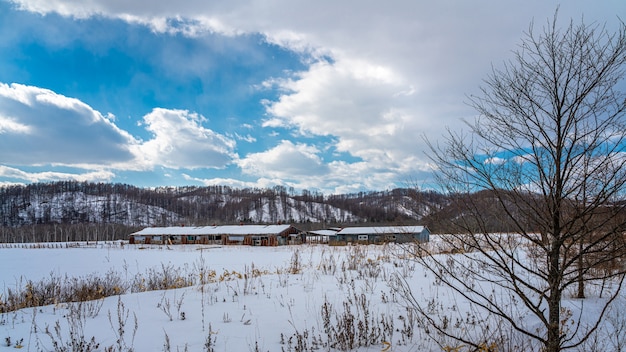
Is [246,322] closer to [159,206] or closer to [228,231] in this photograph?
[228,231]

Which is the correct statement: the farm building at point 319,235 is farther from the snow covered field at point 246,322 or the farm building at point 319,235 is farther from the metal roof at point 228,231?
the snow covered field at point 246,322

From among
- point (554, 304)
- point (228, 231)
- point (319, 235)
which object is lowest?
point (319, 235)

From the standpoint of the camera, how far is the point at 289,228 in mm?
56031

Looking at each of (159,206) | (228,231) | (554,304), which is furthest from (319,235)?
(159,206)

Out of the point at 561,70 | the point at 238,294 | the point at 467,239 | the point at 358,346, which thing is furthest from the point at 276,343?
the point at 561,70

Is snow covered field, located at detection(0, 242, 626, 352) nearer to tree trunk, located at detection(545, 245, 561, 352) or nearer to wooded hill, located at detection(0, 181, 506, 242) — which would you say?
tree trunk, located at detection(545, 245, 561, 352)

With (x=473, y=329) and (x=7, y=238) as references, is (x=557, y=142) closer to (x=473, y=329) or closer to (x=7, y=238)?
(x=473, y=329)

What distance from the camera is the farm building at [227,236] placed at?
53206mm

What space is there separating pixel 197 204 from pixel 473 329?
17887 centimetres

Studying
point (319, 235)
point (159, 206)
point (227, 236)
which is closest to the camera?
point (227, 236)

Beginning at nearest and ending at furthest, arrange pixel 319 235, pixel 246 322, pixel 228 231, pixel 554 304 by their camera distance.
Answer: pixel 554 304
pixel 246 322
pixel 228 231
pixel 319 235

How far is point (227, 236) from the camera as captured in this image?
2213 inches

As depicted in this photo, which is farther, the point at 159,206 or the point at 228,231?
the point at 159,206

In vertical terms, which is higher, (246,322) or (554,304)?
(554,304)
